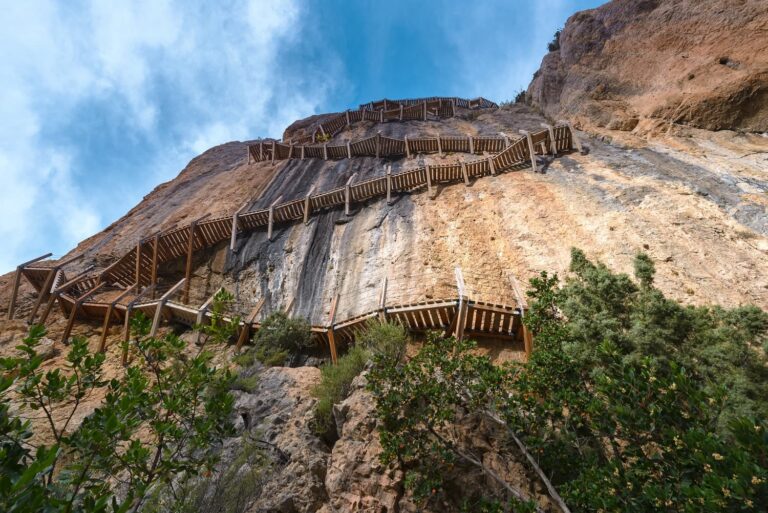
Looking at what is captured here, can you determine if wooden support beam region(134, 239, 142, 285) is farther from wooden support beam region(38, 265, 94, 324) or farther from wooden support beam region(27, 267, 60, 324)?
wooden support beam region(27, 267, 60, 324)

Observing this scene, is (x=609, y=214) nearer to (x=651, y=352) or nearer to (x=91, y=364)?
(x=651, y=352)

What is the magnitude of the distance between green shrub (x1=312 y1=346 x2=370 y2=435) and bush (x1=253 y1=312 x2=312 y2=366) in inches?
92.3

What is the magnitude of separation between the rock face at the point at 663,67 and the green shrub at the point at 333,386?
17.2m

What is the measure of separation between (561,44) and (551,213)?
22.1m

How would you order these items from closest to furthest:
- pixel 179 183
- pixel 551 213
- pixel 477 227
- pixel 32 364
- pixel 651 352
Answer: pixel 32 364 < pixel 651 352 < pixel 551 213 < pixel 477 227 < pixel 179 183

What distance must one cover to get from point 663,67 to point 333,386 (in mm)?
23042

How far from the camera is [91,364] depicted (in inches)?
174

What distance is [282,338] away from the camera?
12.0m

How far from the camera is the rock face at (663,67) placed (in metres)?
16.2

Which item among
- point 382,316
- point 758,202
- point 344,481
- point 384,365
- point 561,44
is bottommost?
point 344,481

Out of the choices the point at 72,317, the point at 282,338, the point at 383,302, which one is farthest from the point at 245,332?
the point at 72,317

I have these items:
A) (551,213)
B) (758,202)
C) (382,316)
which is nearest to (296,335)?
(382,316)

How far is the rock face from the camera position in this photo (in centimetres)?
1620

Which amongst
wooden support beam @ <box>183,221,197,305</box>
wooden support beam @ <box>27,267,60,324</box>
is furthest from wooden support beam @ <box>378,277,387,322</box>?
wooden support beam @ <box>27,267,60,324</box>
